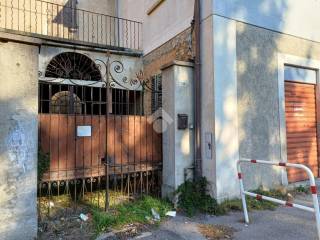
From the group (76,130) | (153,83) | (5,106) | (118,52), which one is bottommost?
(76,130)

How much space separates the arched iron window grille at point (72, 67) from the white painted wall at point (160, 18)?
1685mm

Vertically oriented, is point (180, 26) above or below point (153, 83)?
above

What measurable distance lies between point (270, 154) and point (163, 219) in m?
2.74

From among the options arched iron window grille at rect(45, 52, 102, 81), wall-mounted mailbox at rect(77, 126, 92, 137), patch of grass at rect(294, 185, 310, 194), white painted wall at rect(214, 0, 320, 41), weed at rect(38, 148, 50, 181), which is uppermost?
white painted wall at rect(214, 0, 320, 41)

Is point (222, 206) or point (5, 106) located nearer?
point (5, 106)

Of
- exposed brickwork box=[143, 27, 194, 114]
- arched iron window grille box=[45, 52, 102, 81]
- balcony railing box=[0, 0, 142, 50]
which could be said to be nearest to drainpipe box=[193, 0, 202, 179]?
exposed brickwork box=[143, 27, 194, 114]

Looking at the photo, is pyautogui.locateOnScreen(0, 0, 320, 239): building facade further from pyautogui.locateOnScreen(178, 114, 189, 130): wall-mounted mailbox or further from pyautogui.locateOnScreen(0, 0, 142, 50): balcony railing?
pyautogui.locateOnScreen(0, 0, 142, 50): balcony railing

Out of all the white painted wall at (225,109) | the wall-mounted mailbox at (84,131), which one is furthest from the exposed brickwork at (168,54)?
the wall-mounted mailbox at (84,131)

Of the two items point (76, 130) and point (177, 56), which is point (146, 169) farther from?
point (177, 56)

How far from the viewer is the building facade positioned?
12.3 ft

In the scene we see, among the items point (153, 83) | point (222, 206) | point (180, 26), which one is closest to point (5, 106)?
point (222, 206)

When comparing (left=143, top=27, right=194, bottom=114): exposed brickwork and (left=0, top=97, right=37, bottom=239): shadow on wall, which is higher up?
(left=143, top=27, right=194, bottom=114): exposed brickwork

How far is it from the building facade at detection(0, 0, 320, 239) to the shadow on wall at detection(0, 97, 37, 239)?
12 mm

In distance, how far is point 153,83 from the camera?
7.81 m
